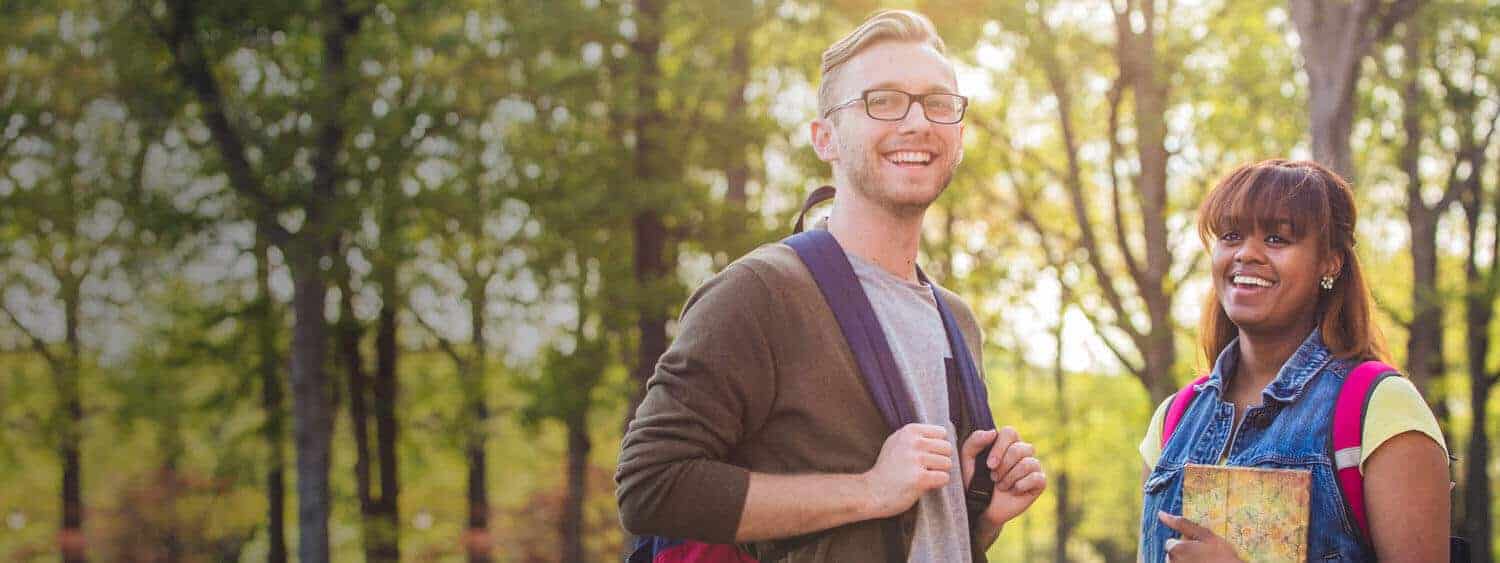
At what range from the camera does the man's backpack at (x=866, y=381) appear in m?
2.29

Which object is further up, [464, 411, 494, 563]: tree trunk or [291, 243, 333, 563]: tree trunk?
[291, 243, 333, 563]: tree trunk

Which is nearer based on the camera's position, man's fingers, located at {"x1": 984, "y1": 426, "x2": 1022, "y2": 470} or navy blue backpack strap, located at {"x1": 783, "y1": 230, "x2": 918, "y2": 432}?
navy blue backpack strap, located at {"x1": 783, "y1": 230, "x2": 918, "y2": 432}

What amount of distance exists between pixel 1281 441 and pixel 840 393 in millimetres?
981

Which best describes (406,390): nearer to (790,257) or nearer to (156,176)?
(156,176)

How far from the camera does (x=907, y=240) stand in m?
2.53

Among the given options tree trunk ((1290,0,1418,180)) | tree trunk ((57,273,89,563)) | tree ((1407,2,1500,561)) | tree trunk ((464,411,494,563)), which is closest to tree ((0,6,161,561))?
tree trunk ((57,273,89,563))

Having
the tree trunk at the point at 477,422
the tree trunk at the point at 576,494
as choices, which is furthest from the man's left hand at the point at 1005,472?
the tree trunk at the point at 576,494

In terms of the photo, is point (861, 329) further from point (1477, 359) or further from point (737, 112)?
point (1477, 359)

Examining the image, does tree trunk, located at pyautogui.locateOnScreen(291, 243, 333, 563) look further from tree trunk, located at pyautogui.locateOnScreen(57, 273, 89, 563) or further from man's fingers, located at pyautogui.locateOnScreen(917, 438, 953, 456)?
man's fingers, located at pyautogui.locateOnScreen(917, 438, 953, 456)

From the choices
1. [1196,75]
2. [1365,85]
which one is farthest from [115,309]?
[1365,85]

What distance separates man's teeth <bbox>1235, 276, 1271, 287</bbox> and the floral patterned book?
0.47 m

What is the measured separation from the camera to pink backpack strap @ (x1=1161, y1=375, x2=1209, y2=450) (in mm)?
3053

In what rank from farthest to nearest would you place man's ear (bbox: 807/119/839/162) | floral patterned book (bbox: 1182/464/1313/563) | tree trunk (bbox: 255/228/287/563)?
tree trunk (bbox: 255/228/287/563)
man's ear (bbox: 807/119/839/162)
floral patterned book (bbox: 1182/464/1313/563)

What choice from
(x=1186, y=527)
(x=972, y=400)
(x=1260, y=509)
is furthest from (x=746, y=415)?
(x=1260, y=509)
